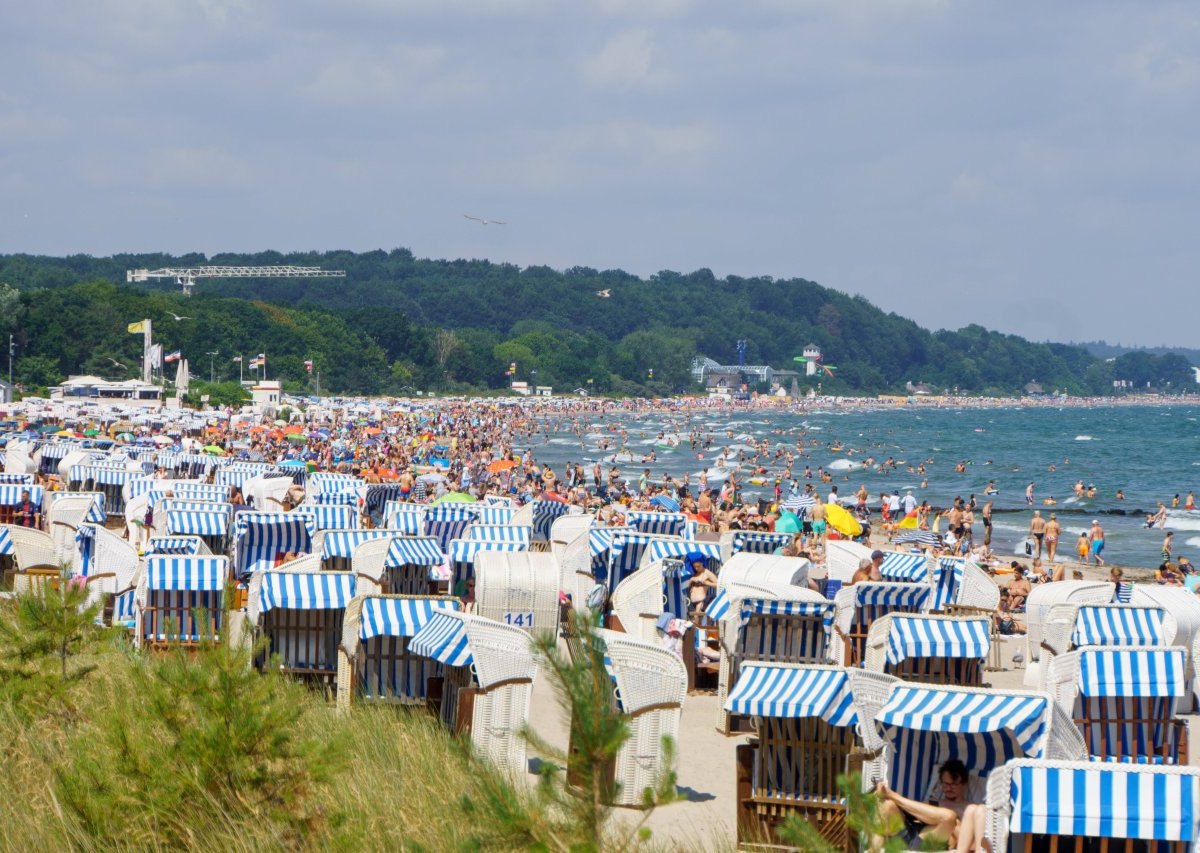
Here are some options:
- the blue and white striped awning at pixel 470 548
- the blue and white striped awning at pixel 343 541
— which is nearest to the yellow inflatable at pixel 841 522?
the blue and white striped awning at pixel 470 548

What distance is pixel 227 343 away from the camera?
4126 inches

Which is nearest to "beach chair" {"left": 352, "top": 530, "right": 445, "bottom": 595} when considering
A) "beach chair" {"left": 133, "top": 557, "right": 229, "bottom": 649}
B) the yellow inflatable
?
"beach chair" {"left": 133, "top": 557, "right": 229, "bottom": 649}

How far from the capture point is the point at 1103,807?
5.74 metres

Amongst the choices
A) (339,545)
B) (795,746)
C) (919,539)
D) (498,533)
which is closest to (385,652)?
(795,746)

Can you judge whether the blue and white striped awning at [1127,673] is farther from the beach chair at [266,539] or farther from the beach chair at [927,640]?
the beach chair at [266,539]

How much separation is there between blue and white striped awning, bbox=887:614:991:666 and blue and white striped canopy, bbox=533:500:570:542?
33.4ft

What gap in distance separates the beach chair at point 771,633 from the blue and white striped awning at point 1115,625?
173 centimetres

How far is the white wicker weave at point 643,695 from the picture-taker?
805 centimetres

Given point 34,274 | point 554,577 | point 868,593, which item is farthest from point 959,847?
point 34,274

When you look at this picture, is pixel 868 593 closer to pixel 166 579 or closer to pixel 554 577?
pixel 554 577

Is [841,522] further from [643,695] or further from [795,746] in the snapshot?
[795,746]

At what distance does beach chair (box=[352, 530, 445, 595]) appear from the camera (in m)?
13.5

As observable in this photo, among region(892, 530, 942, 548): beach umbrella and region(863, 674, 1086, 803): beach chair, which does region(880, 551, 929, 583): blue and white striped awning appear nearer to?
region(863, 674, 1086, 803): beach chair

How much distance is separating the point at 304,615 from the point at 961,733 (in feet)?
17.0
